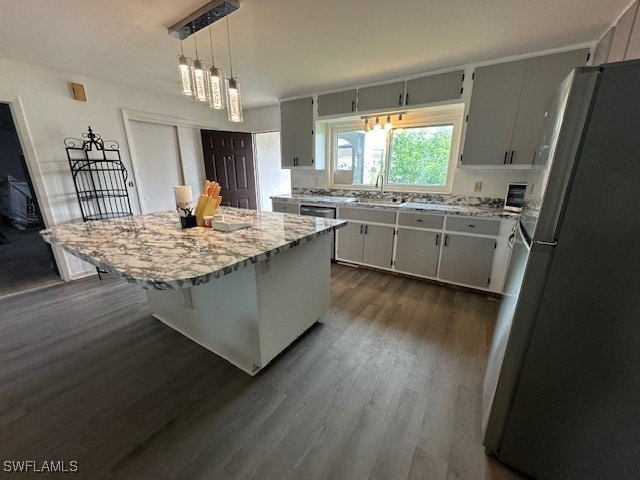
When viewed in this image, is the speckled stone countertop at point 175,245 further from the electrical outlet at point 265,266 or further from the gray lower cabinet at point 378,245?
the gray lower cabinet at point 378,245

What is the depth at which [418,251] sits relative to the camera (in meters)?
3.03

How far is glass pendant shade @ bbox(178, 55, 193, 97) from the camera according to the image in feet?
5.57

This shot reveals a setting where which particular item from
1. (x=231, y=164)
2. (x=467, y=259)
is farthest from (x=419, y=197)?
(x=231, y=164)

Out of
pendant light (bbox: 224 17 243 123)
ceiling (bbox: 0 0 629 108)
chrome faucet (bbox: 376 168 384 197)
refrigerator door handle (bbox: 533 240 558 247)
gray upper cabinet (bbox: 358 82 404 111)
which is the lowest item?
refrigerator door handle (bbox: 533 240 558 247)

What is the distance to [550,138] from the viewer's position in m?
0.96

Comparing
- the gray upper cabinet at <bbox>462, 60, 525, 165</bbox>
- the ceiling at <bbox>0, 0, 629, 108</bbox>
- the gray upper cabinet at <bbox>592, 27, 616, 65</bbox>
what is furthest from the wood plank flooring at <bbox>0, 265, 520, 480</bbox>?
the ceiling at <bbox>0, 0, 629, 108</bbox>

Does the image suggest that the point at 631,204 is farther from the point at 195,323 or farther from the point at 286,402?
the point at 195,323

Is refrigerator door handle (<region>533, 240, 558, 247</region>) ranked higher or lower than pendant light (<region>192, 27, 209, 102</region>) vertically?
lower

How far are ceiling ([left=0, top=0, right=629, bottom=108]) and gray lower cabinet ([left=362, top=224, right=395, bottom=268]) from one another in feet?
5.80

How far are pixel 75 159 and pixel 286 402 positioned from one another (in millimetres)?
3603

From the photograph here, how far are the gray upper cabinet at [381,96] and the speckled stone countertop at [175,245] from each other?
194cm

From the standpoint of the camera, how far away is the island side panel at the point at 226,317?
158 centimetres

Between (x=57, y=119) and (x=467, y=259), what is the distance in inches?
190

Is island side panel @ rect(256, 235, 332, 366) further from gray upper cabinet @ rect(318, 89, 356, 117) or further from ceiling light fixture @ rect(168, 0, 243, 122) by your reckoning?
gray upper cabinet @ rect(318, 89, 356, 117)
